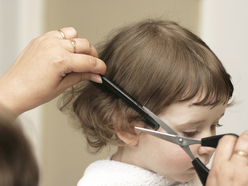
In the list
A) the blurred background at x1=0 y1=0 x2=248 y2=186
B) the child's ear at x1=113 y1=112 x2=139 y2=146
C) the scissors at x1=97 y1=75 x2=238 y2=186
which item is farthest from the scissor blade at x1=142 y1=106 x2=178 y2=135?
the blurred background at x1=0 y1=0 x2=248 y2=186

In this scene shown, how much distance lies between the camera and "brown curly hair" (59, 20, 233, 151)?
699mm

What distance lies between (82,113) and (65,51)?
301 millimetres

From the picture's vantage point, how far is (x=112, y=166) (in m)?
0.79

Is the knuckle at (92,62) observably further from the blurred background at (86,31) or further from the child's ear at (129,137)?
the blurred background at (86,31)

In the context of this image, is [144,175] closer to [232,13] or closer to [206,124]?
[206,124]

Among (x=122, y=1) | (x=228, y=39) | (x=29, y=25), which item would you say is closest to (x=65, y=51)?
(x=29, y=25)

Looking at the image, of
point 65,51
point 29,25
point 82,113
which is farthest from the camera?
point 29,25

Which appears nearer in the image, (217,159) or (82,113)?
(217,159)

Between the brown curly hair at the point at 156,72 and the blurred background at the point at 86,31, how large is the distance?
480mm

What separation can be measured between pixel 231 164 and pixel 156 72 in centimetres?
31

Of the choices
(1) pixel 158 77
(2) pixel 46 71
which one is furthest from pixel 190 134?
(2) pixel 46 71

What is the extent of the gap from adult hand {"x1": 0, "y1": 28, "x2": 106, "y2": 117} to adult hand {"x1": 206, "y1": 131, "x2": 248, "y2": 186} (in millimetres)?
307

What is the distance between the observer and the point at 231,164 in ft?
1.53

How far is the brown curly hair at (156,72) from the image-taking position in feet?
2.29
